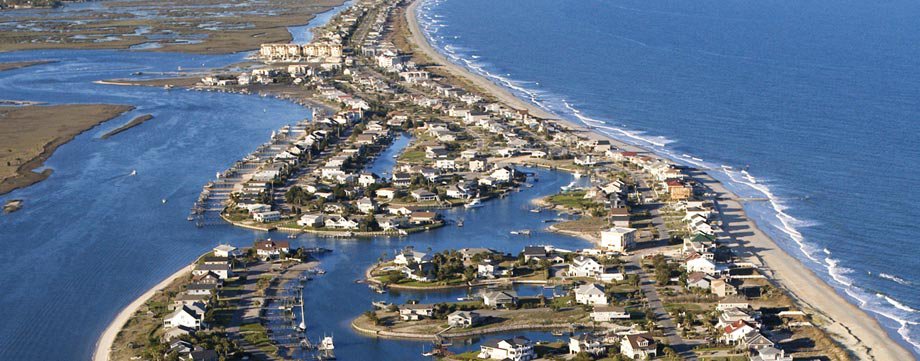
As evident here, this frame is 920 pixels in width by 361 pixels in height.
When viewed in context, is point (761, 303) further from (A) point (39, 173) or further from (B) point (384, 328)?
(A) point (39, 173)

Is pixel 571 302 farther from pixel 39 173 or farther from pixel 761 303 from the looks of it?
pixel 39 173

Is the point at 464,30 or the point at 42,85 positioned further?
the point at 464,30

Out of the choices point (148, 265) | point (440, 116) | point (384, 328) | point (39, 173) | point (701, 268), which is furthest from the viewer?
point (440, 116)

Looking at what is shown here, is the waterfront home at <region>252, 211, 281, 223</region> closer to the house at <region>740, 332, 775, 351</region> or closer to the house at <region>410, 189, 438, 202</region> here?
the house at <region>410, 189, 438, 202</region>

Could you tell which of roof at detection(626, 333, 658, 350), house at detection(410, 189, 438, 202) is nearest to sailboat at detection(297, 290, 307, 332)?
roof at detection(626, 333, 658, 350)

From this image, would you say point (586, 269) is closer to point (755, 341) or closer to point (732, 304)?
point (732, 304)

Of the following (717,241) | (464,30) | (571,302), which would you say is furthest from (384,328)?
(464,30)

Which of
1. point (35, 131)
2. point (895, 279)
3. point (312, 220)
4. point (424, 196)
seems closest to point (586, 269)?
point (895, 279)

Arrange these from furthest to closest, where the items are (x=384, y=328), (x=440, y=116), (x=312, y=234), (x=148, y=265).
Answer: (x=440, y=116)
(x=312, y=234)
(x=148, y=265)
(x=384, y=328)
